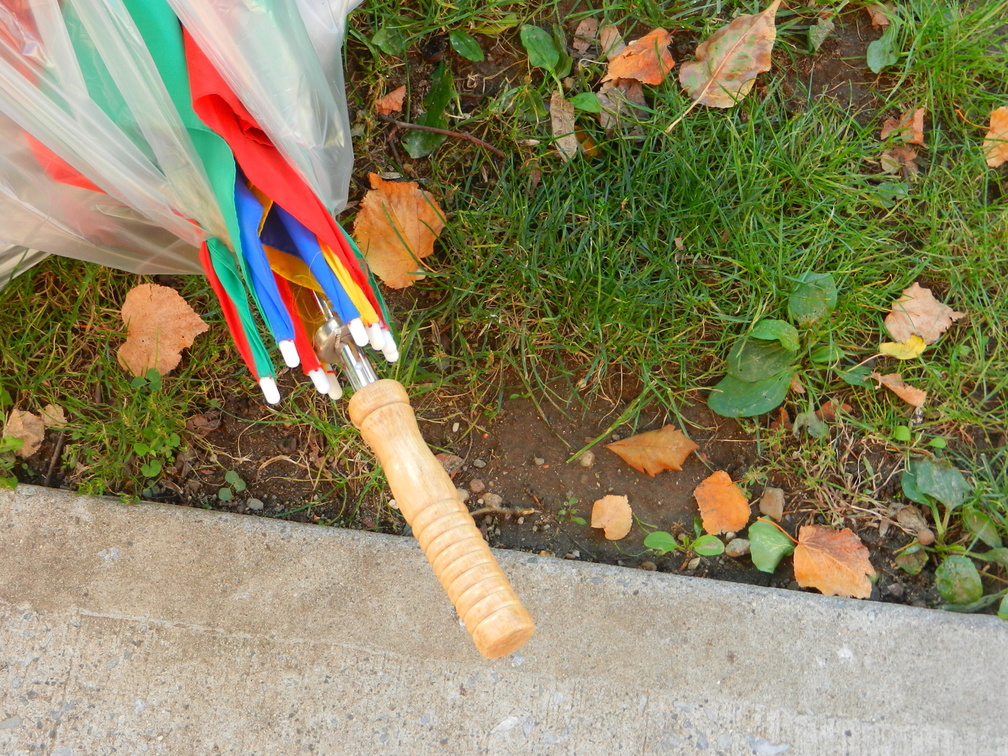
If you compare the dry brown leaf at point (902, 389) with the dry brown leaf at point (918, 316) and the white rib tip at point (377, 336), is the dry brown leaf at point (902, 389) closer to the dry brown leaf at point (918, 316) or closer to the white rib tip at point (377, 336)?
the dry brown leaf at point (918, 316)

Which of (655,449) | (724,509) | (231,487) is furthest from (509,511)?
(231,487)

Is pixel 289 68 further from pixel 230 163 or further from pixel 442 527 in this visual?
pixel 442 527

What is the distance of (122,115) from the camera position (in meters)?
1.07

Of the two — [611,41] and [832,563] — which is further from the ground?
[611,41]

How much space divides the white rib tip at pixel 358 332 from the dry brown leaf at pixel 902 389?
1066 millimetres

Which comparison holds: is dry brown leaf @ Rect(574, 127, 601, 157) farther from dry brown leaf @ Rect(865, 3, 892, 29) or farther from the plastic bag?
dry brown leaf @ Rect(865, 3, 892, 29)

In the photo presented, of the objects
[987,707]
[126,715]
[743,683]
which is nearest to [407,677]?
[126,715]

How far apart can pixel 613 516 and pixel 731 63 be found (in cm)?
91

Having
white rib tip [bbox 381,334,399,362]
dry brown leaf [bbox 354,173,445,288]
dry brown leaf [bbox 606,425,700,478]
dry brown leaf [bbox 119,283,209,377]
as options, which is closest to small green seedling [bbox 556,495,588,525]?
dry brown leaf [bbox 606,425,700,478]

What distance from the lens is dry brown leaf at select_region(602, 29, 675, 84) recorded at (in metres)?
1.49

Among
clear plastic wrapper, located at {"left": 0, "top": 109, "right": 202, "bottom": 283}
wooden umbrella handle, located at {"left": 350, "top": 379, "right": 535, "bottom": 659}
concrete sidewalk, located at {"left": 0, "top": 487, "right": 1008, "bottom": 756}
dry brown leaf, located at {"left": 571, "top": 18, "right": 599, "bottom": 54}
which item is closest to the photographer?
wooden umbrella handle, located at {"left": 350, "top": 379, "right": 535, "bottom": 659}

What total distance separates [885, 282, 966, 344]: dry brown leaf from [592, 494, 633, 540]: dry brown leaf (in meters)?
0.63

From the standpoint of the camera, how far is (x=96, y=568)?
4.47 feet

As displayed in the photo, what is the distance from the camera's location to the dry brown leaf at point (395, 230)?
1.45 metres
